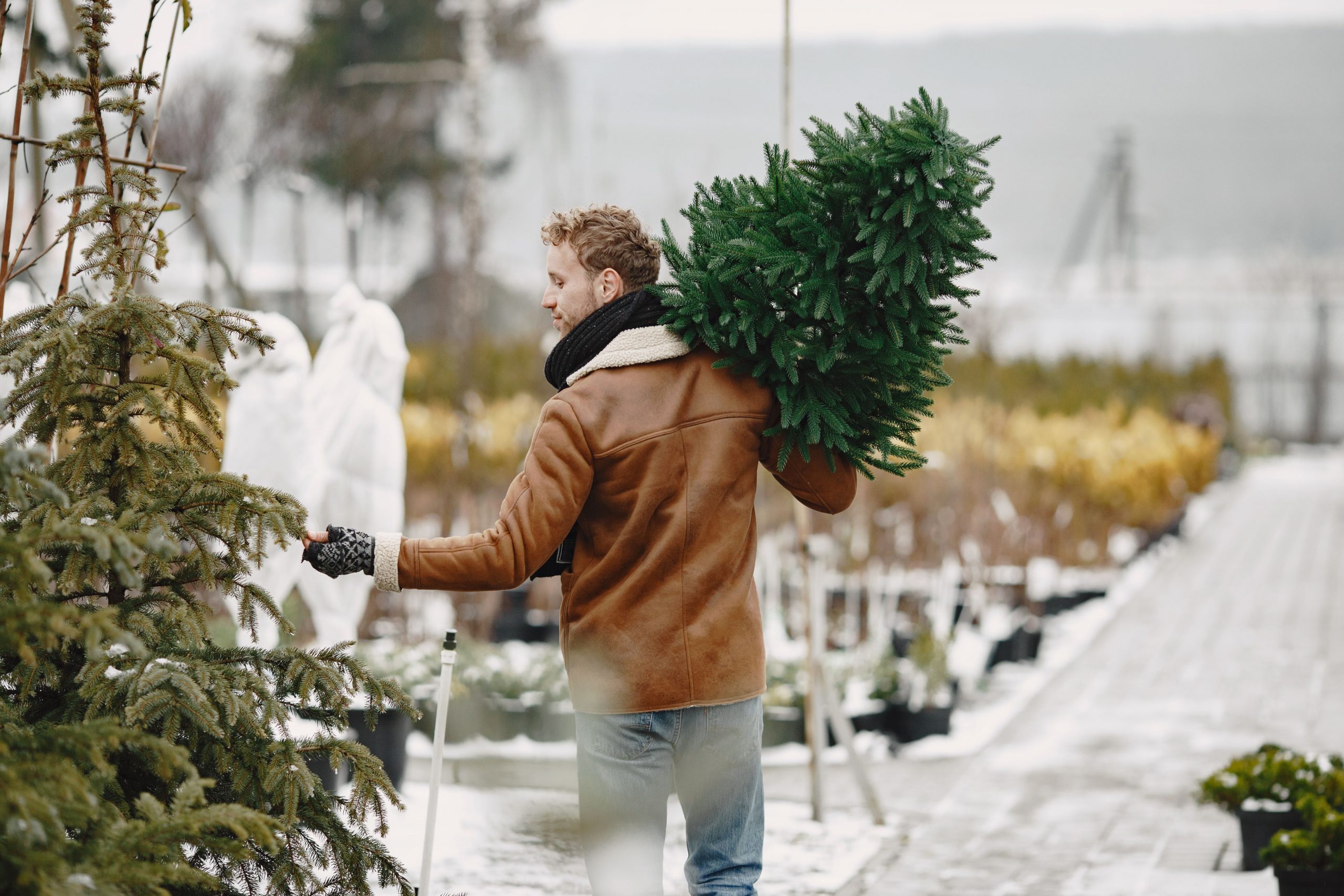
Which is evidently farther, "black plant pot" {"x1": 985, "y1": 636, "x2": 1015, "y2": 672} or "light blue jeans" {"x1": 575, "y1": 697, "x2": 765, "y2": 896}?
"black plant pot" {"x1": 985, "y1": 636, "x2": 1015, "y2": 672}

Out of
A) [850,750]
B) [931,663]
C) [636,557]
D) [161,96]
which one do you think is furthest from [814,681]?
[161,96]

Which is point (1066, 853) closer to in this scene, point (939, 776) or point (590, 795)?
point (939, 776)

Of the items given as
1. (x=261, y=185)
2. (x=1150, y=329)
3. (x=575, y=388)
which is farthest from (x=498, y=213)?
(x=1150, y=329)

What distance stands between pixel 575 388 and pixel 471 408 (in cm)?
825

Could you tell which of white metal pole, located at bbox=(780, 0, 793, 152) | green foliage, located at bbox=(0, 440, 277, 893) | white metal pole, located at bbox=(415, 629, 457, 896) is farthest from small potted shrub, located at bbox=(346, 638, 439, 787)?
white metal pole, located at bbox=(780, 0, 793, 152)

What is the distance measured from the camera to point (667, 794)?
2814 mm

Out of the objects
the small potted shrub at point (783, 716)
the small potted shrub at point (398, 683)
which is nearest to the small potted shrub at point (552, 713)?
the small potted shrub at point (398, 683)

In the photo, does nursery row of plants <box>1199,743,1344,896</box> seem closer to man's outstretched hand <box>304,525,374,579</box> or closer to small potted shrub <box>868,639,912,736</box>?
small potted shrub <box>868,639,912,736</box>

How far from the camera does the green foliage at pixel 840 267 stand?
2.80m

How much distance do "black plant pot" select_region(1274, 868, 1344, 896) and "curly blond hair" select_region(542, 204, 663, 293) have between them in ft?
8.14

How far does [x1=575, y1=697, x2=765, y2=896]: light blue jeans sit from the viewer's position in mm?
2748

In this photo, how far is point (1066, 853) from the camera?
16.3ft

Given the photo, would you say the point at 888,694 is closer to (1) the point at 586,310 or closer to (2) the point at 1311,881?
(2) the point at 1311,881

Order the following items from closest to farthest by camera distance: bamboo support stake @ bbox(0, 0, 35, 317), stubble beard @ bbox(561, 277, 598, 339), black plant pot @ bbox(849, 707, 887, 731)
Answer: stubble beard @ bbox(561, 277, 598, 339)
bamboo support stake @ bbox(0, 0, 35, 317)
black plant pot @ bbox(849, 707, 887, 731)
